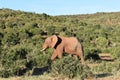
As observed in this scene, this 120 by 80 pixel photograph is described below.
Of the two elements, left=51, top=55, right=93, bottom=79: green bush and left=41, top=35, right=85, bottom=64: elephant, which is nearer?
left=51, top=55, right=93, bottom=79: green bush

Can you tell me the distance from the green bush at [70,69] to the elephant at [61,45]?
2134mm

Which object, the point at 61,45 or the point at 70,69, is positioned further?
the point at 61,45

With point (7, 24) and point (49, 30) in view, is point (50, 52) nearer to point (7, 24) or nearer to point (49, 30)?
point (49, 30)

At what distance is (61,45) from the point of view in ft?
54.3

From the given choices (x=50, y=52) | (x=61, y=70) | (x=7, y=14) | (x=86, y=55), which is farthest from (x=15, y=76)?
(x=7, y=14)

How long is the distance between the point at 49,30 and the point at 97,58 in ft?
53.6

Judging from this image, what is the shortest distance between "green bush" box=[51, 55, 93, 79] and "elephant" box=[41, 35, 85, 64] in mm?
2134

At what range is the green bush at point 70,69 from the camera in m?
13.8

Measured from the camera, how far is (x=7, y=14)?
2039 inches

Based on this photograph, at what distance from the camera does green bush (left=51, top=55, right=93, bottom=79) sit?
Answer: 13.8 meters

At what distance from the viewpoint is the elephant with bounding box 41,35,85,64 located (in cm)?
1634

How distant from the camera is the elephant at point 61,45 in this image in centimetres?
1634

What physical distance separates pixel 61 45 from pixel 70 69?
273cm

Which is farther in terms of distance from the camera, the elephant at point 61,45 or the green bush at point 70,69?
the elephant at point 61,45
